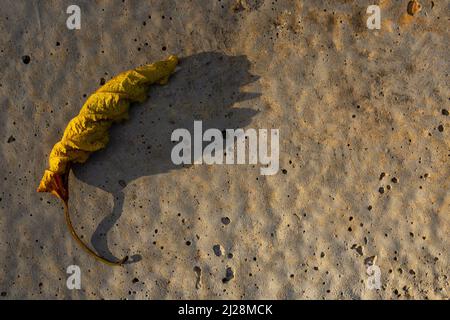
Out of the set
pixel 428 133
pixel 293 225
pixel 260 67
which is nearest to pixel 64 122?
pixel 260 67

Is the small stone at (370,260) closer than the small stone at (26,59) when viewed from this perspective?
Yes

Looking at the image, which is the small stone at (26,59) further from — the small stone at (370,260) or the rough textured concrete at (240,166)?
the small stone at (370,260)

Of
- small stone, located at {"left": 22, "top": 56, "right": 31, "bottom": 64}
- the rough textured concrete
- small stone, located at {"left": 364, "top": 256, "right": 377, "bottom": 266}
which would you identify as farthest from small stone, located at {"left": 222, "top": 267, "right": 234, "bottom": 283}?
small stone, located at {"left": 22, "top": 56, "right": 31, "bottom": 64}

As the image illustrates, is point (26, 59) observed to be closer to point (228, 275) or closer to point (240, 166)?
point (240, 166)

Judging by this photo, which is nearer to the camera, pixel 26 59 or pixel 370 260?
pixel 370 260

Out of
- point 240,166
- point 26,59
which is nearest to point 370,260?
point 240,166

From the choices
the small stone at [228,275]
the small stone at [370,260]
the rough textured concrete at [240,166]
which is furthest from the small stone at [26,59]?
the small stone at [370,260]

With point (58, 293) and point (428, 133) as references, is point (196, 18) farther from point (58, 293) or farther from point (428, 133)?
point (58, 293)

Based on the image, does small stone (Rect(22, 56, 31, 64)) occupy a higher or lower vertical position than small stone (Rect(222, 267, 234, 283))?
higher

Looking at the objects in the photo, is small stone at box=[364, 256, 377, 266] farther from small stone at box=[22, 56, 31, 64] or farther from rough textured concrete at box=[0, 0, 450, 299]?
small stone at box=[22, 56, 31, 64]

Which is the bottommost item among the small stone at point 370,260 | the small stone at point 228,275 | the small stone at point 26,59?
the small stone at point 228,275

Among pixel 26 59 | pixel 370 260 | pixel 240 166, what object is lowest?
pixel 370 260
